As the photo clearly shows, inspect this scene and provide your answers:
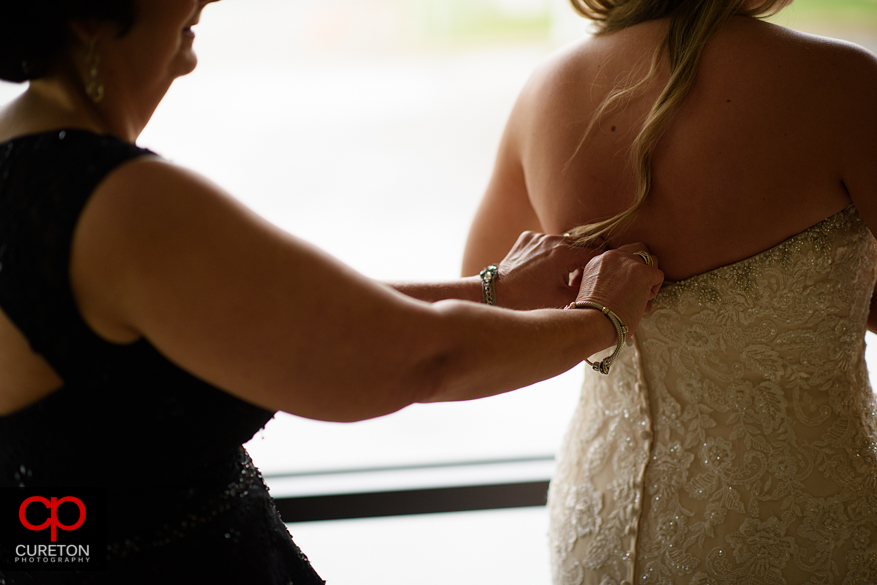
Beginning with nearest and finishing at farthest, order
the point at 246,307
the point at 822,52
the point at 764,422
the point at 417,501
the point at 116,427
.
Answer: the point at 246,307 → the point at 116,427 → the point at 822,52 → the point at 764,422 → the point at 417,501

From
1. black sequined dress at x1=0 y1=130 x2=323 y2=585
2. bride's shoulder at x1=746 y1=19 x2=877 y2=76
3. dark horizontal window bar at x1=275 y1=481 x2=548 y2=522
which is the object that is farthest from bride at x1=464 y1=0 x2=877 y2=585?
dark horizontal window bar at x1=275 y1=481 x2=548 y2=522

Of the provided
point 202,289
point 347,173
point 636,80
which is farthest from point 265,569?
point 347,173

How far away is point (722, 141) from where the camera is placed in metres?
0.95

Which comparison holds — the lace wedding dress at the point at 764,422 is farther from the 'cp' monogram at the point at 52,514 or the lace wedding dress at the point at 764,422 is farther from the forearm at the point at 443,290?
the 'cp' monogram at the point at 52,514

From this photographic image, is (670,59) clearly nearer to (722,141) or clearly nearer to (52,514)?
(722,141)

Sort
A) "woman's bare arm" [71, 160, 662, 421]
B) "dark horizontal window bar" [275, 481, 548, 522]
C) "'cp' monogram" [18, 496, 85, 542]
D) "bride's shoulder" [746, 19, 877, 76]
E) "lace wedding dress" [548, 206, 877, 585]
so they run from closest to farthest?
"woman's bare arm" [71, 160, 662, 421] < "'cp' monogram" [18, 496, 85, 542] < "bride's shoulder" [746, 19, 877, 76] < "lace wedding dress" [548, 206, 877, 585] < "dark horizontal window bar" [275, 481, 548, 522]

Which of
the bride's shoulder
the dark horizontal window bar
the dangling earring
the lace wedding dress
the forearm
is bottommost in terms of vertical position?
the dark horizontal window bar

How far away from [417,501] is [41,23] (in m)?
1.99

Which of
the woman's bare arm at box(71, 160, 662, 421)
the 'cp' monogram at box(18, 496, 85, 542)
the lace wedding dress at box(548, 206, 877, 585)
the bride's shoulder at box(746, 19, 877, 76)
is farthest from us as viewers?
the lace wedding dress at box(548, 206, 877, 585)

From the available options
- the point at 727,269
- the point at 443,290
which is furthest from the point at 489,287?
the point at 727,269

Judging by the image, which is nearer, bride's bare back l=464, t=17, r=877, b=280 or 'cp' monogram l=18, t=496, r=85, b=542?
'cp' monogram l=18, t=496, r=85, b=542

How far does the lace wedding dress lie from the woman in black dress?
0.31 metres

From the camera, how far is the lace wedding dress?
101 cm

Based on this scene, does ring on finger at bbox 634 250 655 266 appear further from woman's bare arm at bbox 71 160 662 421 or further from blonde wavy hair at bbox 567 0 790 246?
woman's bare arm at bbox 71 160 662 421
